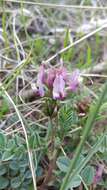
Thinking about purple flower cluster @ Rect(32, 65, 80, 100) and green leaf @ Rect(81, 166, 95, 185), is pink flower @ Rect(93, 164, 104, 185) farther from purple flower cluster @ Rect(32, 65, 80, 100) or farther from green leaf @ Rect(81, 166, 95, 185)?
purple flower cluster @ Rect(32, 65, 80, 100)

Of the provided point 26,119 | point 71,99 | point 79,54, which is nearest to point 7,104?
point 26,119

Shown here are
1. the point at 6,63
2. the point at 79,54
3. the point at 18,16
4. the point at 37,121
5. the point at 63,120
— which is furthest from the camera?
the point at 18,16

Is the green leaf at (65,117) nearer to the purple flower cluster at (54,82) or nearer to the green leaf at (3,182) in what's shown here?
the purple flower cluster at (54,82)

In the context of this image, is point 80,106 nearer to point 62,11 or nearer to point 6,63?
point 6,63

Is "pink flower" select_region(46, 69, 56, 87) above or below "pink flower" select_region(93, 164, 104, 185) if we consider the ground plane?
above

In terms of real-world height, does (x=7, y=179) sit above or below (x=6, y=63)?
below

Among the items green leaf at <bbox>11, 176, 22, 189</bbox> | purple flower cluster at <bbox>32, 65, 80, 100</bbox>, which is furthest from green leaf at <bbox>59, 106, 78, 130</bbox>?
green leaf at <bbox>11, 176, 22, 189</bbox>

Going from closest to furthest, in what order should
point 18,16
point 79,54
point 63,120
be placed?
point 63,120 → point 79,54 → point 18,16

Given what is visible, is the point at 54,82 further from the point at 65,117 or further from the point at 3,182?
the point at 3,182

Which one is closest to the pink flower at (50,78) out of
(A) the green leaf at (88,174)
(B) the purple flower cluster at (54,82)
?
(B) the purple flower cluster at (54,82)
